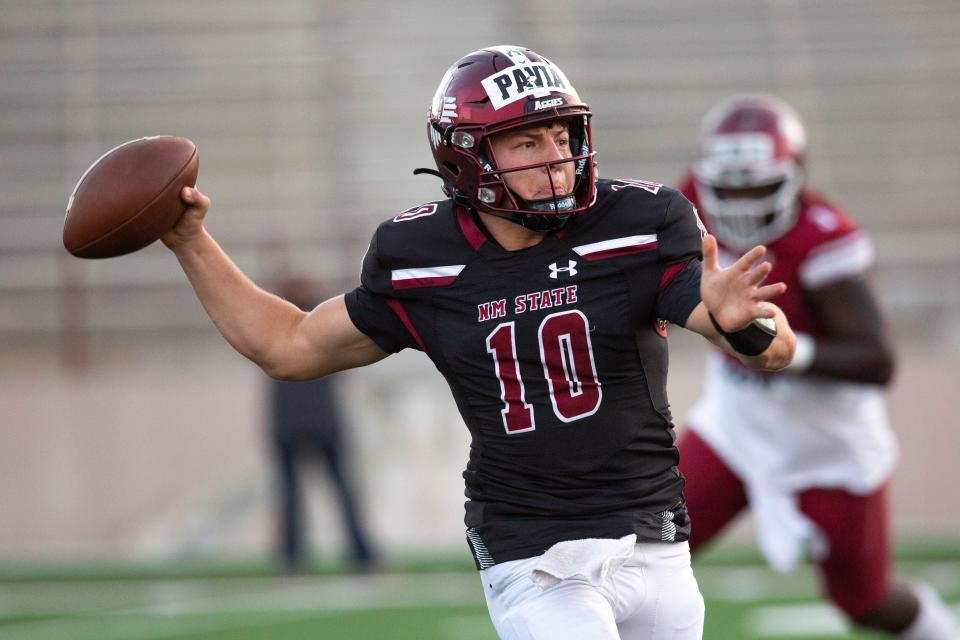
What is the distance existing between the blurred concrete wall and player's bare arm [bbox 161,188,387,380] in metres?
6.30

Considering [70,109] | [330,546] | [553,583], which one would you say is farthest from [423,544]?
[553,583]

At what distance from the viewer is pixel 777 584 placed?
729 centimetres

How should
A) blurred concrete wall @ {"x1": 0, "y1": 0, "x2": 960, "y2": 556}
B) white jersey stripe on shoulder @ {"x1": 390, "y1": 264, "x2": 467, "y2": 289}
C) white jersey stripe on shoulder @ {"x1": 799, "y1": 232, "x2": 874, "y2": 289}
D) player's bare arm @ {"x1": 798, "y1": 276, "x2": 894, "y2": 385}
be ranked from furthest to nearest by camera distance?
blurred concrete wall @ {"x1": 0, "y1": 0, "x2": 960, "y2": 556}, white jersey stripe on shoulder @ {"x1": 799, "y1": 232, "x2": 874, "y2": 289}, player's bare arm @ {"x1": 798, "y1": 276, "x2": 894, "y2": 385}, white jersey stripe on shoulder @ {"x1": 390, "y1": 264, "x2": 467, "y2": 289}

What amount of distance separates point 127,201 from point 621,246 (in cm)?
115

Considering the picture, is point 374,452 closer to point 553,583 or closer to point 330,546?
point 330,546

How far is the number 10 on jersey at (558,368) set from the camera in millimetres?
2912

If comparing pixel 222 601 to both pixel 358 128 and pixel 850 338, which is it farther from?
pixel 358 128

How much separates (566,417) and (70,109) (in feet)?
33.7

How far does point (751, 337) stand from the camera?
2674mm

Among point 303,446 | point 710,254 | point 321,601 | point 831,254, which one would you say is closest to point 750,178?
point 831,254

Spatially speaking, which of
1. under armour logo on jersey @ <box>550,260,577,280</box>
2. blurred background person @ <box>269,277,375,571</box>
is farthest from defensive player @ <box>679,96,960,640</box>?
blurred background person @ <box>269,277,375,571</box>

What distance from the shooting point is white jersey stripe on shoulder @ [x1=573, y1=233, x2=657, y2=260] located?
9.59 ft

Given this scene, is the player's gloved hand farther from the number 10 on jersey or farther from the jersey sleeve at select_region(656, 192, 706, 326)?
the jersey sleeve at select_region(656, 192, 706, 326)

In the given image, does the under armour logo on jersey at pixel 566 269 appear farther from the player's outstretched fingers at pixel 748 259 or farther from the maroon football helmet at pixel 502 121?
the player's outstretched fingers at pixel 748 259
